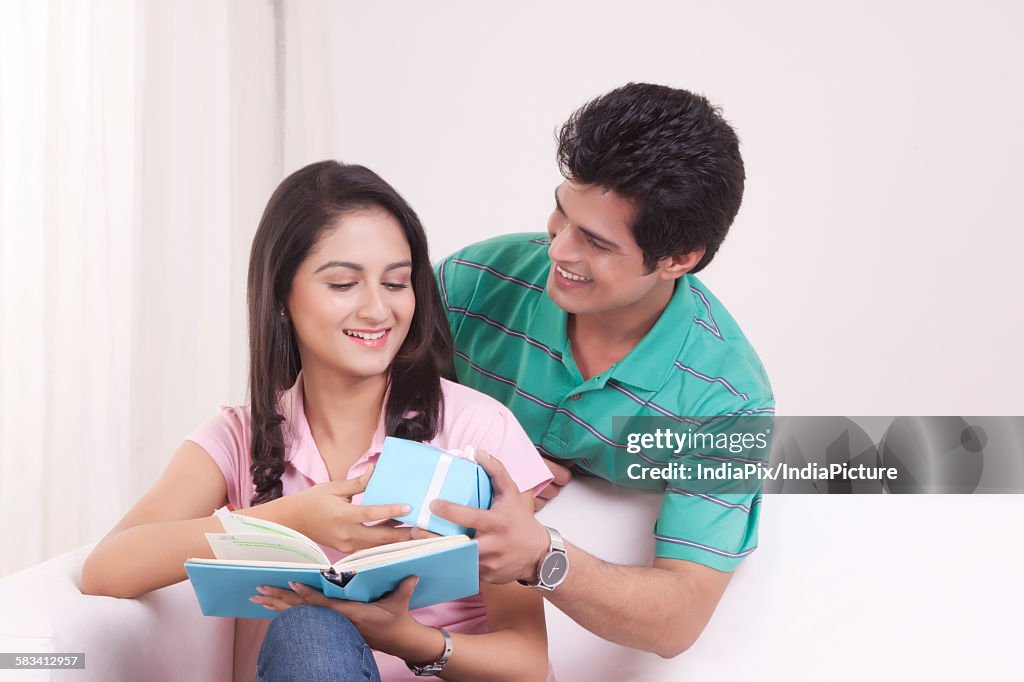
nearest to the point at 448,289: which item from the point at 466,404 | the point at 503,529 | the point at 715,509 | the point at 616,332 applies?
the point at 616,332

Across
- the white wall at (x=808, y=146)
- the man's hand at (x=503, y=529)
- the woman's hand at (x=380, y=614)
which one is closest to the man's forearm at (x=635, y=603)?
the man's hand at (x=503, y=529)

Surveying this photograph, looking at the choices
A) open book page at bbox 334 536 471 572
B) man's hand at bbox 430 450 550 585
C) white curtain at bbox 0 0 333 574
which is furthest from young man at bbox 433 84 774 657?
white curtain at bbox 0 0 333 574

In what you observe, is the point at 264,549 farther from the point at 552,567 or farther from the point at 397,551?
the point at 552,567

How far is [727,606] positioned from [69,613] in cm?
119

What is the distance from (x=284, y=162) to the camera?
3.75 meters

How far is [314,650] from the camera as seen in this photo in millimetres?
1308

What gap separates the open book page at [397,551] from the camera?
124cm

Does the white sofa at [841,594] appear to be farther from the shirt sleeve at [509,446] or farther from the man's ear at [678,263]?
the man's ear at [678,263]

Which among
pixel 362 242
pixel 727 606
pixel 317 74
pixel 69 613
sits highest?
pixel 317 74

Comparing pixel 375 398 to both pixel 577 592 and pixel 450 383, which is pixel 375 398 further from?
pixel 577 592

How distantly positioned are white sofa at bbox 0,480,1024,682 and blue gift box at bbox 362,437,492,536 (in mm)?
679

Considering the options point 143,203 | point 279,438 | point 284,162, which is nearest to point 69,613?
point 279,438

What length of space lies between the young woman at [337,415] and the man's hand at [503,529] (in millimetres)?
41

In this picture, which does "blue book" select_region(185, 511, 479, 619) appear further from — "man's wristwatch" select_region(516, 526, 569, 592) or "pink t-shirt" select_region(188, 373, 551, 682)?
"pink t-shirt" select_region(188, 373, 551, 682)
